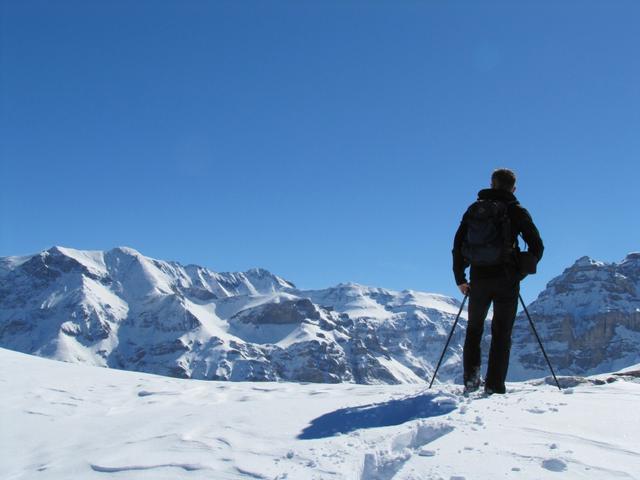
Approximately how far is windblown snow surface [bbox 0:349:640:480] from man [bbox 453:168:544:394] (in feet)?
3.08

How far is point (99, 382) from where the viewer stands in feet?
34.9

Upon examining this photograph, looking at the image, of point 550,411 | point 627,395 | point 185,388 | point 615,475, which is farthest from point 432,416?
point 185,388

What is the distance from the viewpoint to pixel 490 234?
8.42m

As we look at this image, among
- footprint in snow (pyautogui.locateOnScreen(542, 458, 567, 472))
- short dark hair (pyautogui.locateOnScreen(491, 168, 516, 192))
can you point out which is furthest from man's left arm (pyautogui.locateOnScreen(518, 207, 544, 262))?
footprint in snow (pyautogui.locateOnScreen(542, 458, 567, 472))

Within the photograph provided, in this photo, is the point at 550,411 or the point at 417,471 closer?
the point at 417,471

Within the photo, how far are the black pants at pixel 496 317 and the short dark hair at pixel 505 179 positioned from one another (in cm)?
133

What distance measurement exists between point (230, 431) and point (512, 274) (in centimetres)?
449

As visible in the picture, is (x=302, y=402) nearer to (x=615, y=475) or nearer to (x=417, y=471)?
(x=417, y=471)

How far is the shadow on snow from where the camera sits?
20.7 ft

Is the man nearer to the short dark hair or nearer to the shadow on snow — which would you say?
the short dark hair

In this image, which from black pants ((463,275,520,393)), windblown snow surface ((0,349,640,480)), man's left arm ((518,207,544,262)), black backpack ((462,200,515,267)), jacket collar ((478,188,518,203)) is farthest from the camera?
jacket collar ((478,188,518,203))

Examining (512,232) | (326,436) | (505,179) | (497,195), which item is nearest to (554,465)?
(326,436)

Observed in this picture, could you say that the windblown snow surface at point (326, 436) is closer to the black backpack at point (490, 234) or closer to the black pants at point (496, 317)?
the black pants at point (496, 317)

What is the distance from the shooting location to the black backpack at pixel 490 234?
8359mm
